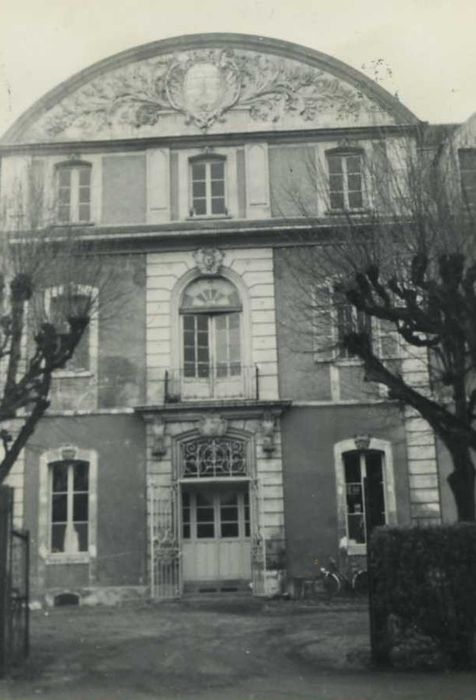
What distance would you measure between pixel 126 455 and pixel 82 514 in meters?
1.56

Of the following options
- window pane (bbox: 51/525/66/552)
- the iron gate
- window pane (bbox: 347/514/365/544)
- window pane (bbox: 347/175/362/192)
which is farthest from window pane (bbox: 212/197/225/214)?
the iron gate

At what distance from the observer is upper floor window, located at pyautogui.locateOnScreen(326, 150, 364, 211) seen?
18.8m

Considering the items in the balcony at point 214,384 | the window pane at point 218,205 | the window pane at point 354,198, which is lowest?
the balcony at point 214,384

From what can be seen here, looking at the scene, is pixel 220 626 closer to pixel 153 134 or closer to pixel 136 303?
pixel 136 303

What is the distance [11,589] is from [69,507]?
8.78 meters

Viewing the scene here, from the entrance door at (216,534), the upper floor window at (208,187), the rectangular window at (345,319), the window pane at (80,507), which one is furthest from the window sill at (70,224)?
the entrance door at (216,534)

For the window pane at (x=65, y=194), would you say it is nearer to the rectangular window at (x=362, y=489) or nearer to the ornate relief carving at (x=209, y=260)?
the ornate relief carving at (x=209, y=260)

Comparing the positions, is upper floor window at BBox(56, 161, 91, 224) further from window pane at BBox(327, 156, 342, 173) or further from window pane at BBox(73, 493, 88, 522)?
window pane at BBox(73, 493, 88, 522)

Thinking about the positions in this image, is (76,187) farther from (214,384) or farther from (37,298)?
(37,298)

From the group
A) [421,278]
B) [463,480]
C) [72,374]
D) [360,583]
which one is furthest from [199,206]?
[463,480]

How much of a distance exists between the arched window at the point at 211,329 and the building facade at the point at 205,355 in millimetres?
35

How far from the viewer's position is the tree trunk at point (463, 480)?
464 inches

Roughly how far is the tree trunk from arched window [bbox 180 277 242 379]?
742 centimetres

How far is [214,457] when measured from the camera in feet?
60.2
